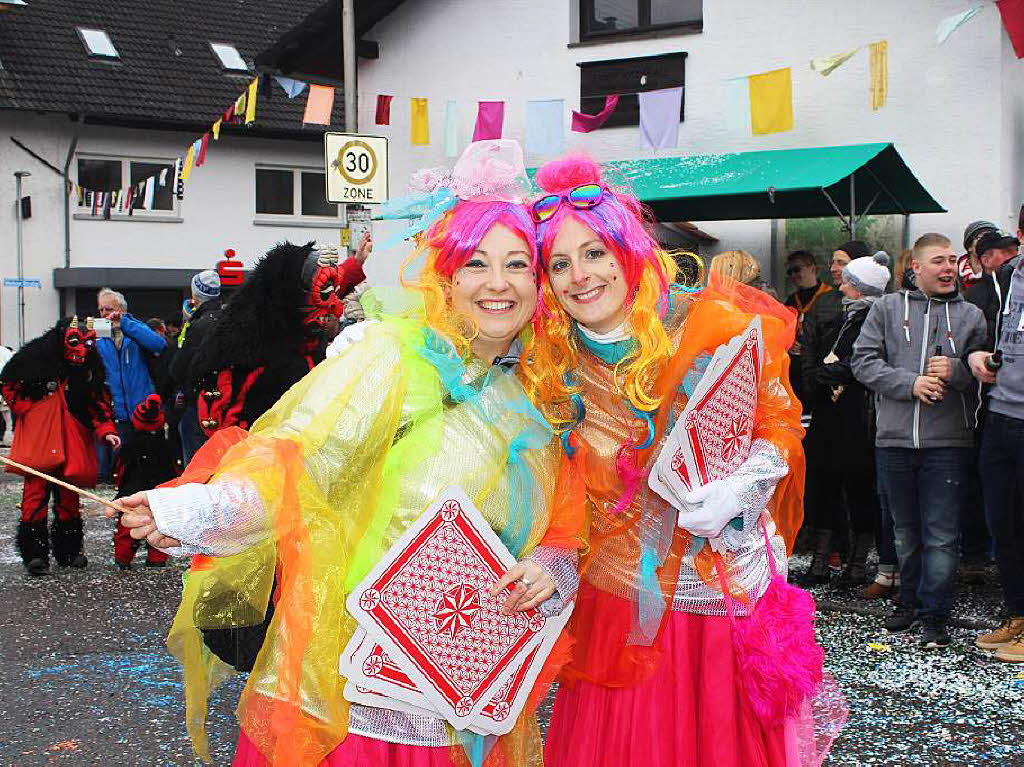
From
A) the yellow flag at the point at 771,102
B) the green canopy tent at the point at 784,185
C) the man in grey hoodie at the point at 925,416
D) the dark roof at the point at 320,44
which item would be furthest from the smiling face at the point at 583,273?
the dark roof at the point at 320,44

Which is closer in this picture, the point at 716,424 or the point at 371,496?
the point at 371,496

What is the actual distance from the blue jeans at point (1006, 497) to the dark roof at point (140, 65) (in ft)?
57.7

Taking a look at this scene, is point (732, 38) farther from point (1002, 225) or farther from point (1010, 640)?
point (1010, 640)

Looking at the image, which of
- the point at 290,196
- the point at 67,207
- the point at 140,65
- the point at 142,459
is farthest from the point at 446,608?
the point at 140,65

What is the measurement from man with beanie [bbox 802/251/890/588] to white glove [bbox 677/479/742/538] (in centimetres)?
368

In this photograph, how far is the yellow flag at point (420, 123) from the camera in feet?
38.8

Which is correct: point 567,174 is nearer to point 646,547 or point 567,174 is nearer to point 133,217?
point 646,547

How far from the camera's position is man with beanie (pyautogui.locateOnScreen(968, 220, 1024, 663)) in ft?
16.1

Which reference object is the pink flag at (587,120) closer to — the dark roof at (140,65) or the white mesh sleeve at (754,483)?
the white mesh sleeve at (754,483)

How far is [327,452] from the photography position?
2105 millimetres

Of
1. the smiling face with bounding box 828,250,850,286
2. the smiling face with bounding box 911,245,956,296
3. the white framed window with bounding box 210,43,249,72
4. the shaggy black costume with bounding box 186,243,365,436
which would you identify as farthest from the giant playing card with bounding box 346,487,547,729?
the white framed window with bounding box 210,43,249,72

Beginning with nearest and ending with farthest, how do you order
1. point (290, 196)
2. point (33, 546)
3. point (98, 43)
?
point (33, 546)
point (98, 43)
point (290, 196)

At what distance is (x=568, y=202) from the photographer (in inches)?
106

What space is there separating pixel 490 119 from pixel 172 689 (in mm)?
7616
